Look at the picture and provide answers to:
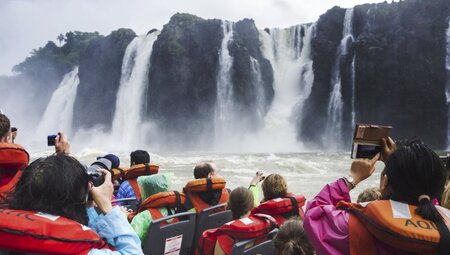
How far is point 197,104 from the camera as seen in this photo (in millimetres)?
36250

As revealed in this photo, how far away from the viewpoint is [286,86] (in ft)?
116

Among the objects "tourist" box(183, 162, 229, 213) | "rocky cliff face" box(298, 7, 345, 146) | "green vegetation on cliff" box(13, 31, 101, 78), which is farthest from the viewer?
"green vegetation on cliff" box(13, 31, 101, 78)

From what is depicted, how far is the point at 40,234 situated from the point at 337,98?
30214 millimetres

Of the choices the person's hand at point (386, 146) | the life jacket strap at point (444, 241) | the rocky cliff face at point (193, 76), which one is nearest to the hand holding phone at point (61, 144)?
the person's hand at point (386, 146)

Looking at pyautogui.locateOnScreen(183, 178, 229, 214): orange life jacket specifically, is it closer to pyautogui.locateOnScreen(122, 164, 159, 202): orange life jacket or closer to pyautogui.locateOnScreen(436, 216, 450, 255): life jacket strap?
pyautogui.locateOnScreen(122, 164, 159, 202): orange life jacket

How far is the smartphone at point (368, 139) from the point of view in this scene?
207cm

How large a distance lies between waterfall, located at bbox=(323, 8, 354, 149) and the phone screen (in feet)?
95.0

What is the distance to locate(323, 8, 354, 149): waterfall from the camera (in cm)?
3028

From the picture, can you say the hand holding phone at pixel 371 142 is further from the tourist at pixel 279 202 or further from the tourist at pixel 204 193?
the tourist at pixel 204 193

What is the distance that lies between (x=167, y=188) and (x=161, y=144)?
34.8 meters

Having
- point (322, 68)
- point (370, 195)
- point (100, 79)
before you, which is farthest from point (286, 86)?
point (370, 195)

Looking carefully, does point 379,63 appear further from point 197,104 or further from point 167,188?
point 167,188

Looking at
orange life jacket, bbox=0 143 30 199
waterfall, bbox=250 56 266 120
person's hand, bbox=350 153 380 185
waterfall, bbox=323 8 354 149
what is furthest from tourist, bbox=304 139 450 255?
waterfall, bbox=250 56 266 120

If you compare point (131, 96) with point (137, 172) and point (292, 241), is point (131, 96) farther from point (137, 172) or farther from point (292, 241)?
point (292, 241)
